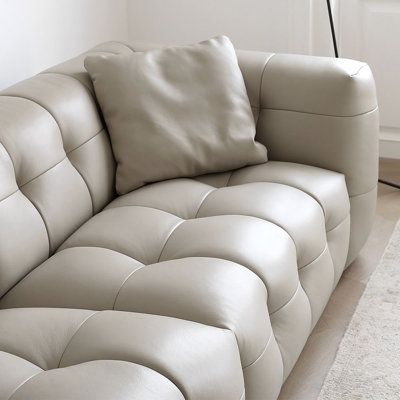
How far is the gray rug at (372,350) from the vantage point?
89.4 inches

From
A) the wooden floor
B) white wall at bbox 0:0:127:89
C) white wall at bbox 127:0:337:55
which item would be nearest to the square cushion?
the wooden floor

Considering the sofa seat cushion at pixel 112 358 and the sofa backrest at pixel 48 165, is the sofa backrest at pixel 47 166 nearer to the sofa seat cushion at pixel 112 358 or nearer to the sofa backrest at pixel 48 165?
the sofa backrest at pixel 48 165

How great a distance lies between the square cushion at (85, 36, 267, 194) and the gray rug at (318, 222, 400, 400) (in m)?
0.56

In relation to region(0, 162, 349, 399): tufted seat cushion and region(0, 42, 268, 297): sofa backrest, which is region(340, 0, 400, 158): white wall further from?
region(0, 42, 268, 297): sofa backrest

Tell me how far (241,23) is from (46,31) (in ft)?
3.07

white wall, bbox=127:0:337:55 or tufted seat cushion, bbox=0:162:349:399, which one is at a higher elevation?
white wall, bbox=127:0:337:55

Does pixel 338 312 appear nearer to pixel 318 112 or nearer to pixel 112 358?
pixel 318 112

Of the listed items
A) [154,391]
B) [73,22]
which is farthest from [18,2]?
[154,391]

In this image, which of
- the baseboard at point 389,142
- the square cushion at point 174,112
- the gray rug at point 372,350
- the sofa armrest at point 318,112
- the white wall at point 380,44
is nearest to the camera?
the gray rug at point 372,350

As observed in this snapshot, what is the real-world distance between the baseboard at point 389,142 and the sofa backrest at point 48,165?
5.42ft

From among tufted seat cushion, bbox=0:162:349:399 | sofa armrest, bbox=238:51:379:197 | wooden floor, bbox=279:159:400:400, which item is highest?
sofa armrest, bbox=238:51:379:197

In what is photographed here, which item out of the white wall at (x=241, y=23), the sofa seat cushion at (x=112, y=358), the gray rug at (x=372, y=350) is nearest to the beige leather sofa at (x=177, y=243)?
the sofa seat cushion at (x=112, y=358)

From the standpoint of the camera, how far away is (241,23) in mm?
3828

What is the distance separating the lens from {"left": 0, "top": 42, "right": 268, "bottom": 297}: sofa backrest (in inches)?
83.5
